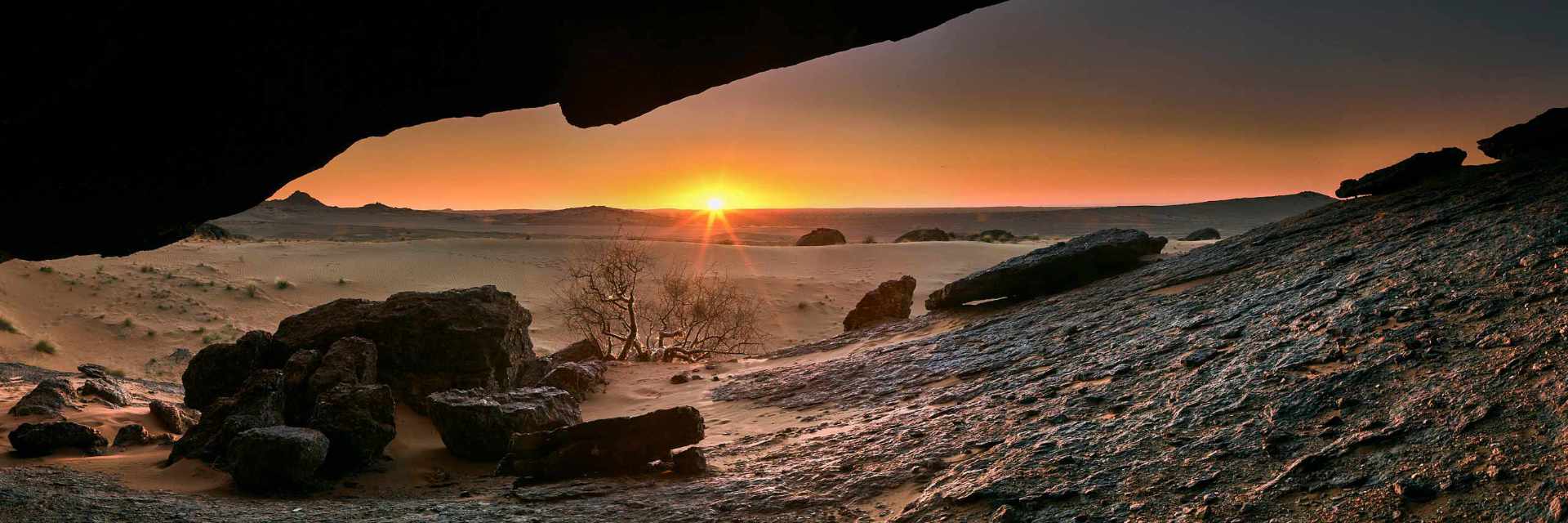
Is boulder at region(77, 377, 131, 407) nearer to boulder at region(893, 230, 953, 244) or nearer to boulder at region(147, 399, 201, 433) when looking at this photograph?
boulder at region(147, 399, 201, 433)

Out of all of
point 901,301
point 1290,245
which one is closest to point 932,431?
point 1290,245

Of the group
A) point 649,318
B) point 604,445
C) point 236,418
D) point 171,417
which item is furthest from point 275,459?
point 649,318

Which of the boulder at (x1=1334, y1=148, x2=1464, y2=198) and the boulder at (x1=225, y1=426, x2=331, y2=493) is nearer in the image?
the boulder at (x1=225, y1=426, x2=331, y2=493)

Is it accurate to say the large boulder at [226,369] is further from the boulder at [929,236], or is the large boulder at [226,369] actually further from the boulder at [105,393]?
the boulder at [929,236]

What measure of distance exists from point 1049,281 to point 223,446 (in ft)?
45.1

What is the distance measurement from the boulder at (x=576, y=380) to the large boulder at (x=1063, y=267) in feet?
26.3

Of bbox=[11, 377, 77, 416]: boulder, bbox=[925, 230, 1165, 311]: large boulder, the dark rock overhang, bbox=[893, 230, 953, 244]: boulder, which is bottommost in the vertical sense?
bbox=[11, 377, 77, 416]: boulder

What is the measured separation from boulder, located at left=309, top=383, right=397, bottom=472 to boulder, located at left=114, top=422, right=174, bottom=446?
3028 millimetres

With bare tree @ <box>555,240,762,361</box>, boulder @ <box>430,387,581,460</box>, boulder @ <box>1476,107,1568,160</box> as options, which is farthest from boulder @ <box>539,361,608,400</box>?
boulder @ <box>1476,107,1568,160</box>

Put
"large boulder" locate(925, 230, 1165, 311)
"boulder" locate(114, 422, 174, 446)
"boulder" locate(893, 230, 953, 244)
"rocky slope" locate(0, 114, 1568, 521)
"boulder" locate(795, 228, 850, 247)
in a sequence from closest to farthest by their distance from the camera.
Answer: "rocky slope" locate(0, 114, 1568, 521)
"boulder" locate(114, 422, 174, 446)
"large boulder" locate(925, 230, 1165, 311)
"boulder" locate(893, 230, 953, 244)
"boulder" locate(795, 228, 850, 247)

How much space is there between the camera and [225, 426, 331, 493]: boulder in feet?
29.1

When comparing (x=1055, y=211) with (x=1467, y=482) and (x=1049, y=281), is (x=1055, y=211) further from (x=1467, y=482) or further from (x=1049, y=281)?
(x=1467, y=482)

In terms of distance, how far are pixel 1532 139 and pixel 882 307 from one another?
590 inches

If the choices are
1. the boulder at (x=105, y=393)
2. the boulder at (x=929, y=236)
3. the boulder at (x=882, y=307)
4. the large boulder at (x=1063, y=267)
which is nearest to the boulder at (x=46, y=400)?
the boulder at (x=105, y=393)
